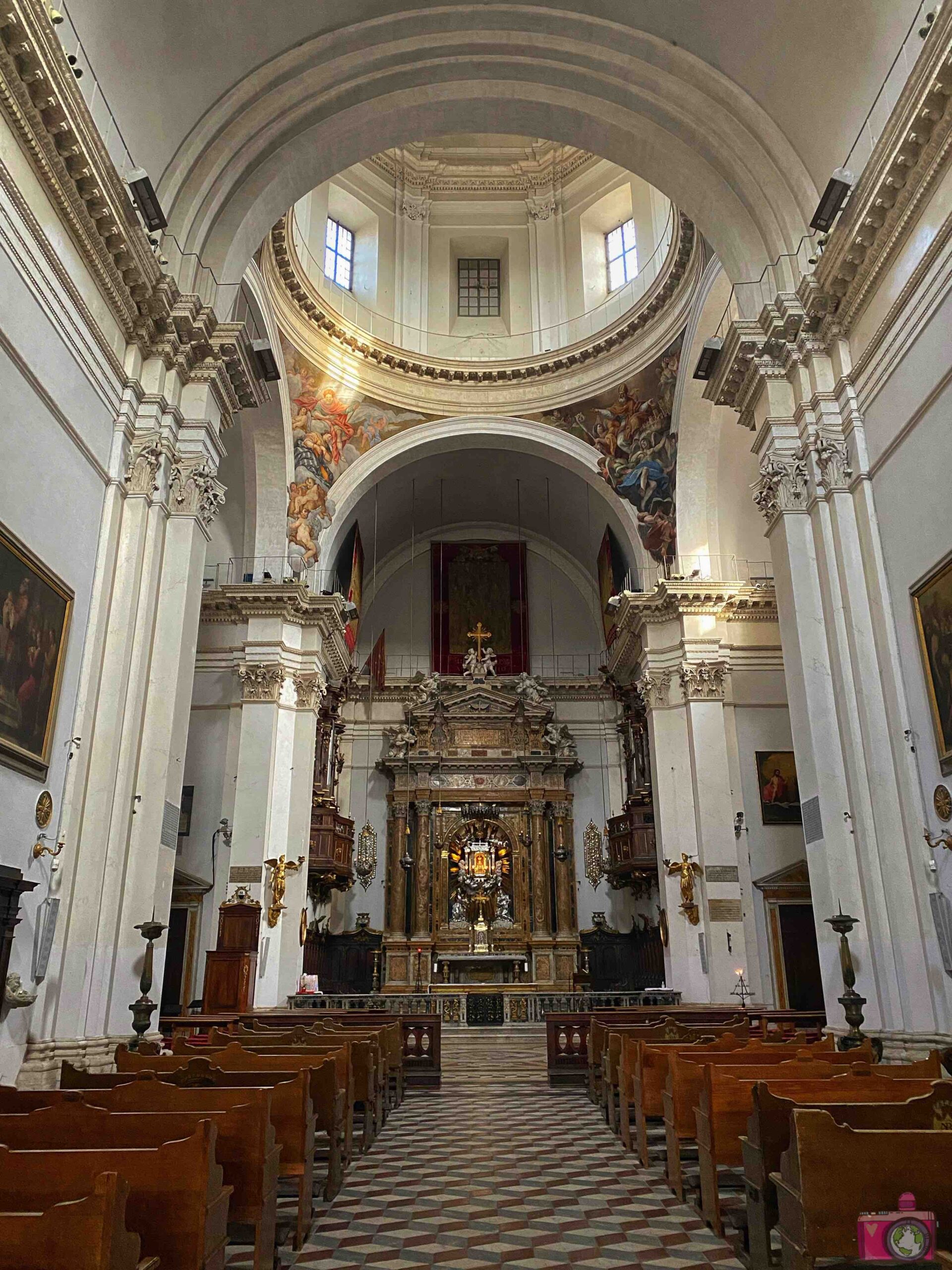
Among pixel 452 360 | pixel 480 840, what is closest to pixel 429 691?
pixel 480 840

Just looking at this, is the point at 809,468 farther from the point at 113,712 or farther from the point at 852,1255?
the point at 852,1255

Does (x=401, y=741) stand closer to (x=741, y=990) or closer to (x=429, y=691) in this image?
(x=429, y=691)

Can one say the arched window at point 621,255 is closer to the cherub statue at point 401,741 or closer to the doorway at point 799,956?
the cherub statue at point 401,741

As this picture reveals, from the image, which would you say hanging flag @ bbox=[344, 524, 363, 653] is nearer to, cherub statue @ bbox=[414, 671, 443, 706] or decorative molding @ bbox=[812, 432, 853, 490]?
cherub statue @ bbox=[414, 671, 443, 706]

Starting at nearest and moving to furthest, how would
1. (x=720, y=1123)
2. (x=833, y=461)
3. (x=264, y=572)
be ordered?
(x=720, y=1123), (x=833, y=461), (x=264, y=572)

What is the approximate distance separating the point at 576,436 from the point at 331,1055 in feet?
50.7

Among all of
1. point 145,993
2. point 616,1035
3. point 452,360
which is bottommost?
point 616,1035

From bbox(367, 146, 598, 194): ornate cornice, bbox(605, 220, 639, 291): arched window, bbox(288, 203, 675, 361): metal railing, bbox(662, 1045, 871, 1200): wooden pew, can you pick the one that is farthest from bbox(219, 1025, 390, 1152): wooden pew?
bbox(367, 146, 598, 194): ornate cornice

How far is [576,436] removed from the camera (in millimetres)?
19344

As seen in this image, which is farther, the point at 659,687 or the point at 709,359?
the point at 659,687

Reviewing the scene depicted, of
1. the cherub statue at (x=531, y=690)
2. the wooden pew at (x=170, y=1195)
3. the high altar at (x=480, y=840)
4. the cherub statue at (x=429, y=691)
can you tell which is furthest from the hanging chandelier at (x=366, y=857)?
the wooden pew at (x=170, y=1195)

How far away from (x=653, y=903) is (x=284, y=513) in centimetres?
1114

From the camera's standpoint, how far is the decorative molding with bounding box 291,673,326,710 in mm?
17062

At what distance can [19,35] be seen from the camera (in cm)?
630
